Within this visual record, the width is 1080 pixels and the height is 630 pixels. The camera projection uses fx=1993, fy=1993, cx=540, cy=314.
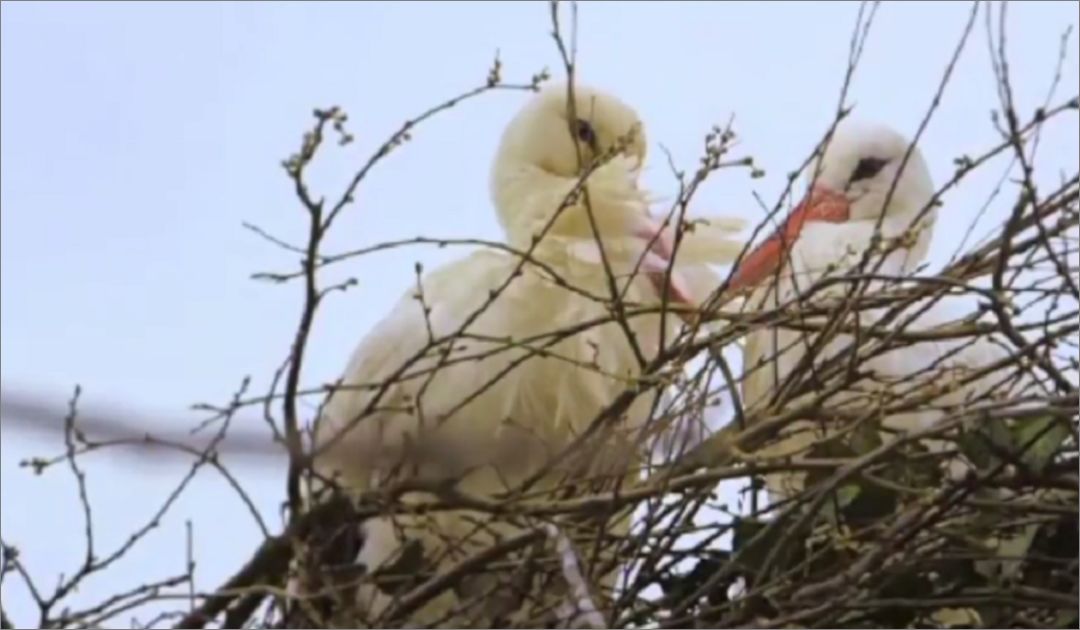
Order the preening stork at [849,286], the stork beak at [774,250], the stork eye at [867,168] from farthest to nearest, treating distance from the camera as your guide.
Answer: the stork eye at [867,168]
the stork beak at [774,250]
the preening stork at [849,286]

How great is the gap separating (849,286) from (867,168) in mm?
1092

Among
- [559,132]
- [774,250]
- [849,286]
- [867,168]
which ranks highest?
[559,132]

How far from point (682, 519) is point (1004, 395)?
1.16ft

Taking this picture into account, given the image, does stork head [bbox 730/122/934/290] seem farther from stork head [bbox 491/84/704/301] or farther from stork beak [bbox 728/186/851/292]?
stork head [bbox 491/84/704/301]

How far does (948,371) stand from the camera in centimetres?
219

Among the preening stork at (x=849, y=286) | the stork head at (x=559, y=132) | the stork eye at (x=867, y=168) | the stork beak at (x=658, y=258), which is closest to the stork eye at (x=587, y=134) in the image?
the stork head at (x=559, y=132)

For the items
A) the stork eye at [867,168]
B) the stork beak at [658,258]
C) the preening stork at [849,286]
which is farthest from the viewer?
the stork eye at [867,168]

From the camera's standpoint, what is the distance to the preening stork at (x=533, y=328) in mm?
2193

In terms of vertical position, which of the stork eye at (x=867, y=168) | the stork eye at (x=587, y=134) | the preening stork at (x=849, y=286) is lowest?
the preening stork at (x=849, y=286)

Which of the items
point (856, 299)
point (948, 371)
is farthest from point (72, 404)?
point (948, 371)

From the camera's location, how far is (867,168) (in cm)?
323

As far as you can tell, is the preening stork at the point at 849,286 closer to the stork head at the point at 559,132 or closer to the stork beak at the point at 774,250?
the stork beak at the point at 774,250

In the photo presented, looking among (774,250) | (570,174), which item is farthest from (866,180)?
(774,250)

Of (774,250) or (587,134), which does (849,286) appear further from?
(587,134)
